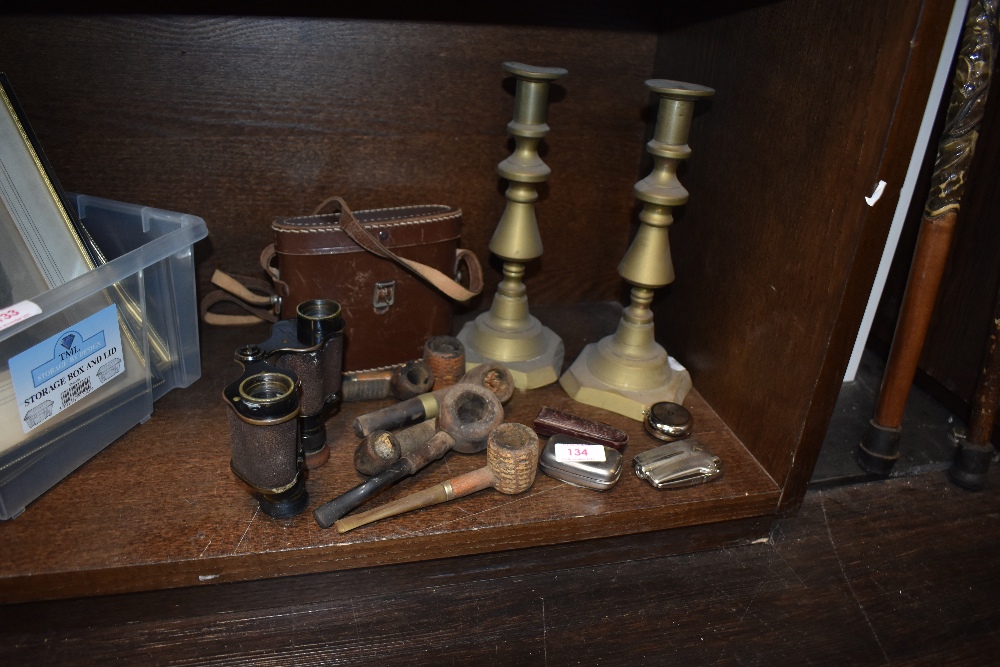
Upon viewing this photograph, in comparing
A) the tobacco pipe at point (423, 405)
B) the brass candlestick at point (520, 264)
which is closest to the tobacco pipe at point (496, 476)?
the tobacco pipe at point (423, 405)

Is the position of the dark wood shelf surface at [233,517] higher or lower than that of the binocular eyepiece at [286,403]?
lower

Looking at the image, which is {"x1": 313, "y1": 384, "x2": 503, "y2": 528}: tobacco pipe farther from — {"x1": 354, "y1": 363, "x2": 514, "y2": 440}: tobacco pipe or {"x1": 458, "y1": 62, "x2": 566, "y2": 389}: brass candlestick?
{"x1": 458, "y1": 62, "x2": 566, "y2": 389}: brass candlestick

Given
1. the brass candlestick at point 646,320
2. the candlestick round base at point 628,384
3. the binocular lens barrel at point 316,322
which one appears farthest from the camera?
the candlestick round base at point 628,384

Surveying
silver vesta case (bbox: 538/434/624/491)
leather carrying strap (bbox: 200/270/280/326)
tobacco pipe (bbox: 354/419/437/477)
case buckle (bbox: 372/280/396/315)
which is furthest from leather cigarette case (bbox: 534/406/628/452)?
leather carrying strap (bbox: 200/270/280/326)

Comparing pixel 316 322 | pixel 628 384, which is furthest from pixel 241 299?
pixel 628 384

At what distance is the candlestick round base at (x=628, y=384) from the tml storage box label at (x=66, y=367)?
590mm

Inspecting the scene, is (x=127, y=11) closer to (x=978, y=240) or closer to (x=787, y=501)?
(x=787, y=501)

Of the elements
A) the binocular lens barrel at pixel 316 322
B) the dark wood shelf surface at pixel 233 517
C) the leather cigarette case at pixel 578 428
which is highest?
the binocular lens barrel at pixel 316 322

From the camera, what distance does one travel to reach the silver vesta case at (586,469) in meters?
0.86

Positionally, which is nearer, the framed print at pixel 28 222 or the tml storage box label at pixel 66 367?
the tml storage box label at pixel 66 367

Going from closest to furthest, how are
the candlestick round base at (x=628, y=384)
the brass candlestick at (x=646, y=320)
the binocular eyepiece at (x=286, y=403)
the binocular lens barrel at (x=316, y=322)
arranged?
the binocular eyepiece at (x=286, y=403), the binocular lens barrel at (x=316, y=322), the brass candlestick at (x=646, y=320), the candlestick round base at (x=628, y=384)

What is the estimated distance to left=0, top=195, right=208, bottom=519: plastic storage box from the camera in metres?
0.74

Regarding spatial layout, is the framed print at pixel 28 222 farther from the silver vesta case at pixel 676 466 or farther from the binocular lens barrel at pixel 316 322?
the silver vesta case at pixel 676 466

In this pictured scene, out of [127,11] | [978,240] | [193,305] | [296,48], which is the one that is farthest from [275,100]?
[978,240]
